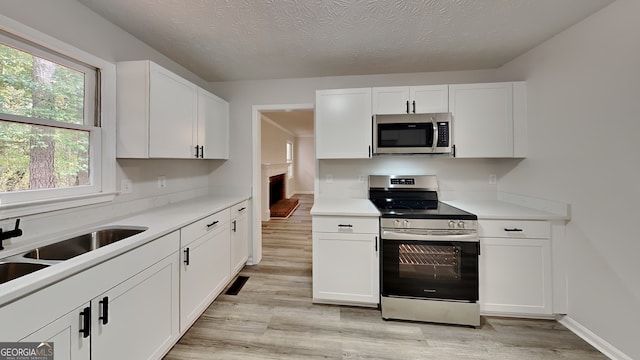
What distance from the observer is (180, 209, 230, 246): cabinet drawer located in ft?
5.72

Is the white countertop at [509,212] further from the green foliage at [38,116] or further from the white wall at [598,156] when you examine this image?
the green foliage at [38,116]

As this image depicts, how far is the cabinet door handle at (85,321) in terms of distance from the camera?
1.04 metres

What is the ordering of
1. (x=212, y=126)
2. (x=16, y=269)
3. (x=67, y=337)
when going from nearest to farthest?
(x=67, y=337), (x=16, y=269), (x=212, y=126)

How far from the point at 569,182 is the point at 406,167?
134 cm

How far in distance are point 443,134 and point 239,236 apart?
2.56 meters

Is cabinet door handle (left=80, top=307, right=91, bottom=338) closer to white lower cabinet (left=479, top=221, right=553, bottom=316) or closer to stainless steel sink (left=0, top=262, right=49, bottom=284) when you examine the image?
stainless steel sink (left=0, top=262, right=49, bottom=284)

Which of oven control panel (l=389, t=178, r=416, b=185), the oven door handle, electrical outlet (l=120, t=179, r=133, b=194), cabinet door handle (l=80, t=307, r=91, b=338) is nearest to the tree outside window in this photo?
electrical outlet (l=120, t=179, r=133, b=194)

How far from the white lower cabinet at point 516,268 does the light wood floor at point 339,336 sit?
157 mm

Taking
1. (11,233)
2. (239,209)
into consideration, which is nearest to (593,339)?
(239,209)

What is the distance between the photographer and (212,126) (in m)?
2.66

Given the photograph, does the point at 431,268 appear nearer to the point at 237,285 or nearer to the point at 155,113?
the point at 237,285

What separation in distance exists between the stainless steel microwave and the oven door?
926mm

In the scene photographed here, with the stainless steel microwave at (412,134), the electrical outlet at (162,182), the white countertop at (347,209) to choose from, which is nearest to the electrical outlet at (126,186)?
the electrical outlet at (162,182)

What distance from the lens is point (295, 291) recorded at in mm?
2434
